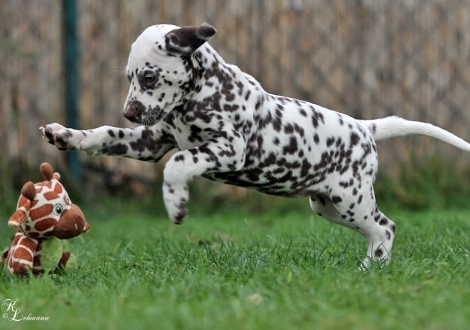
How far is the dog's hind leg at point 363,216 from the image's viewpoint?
4.86 metres

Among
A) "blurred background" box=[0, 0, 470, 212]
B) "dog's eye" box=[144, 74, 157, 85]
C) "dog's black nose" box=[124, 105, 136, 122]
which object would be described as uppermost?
"dog's eye" box=[144, 74, 157, 85]

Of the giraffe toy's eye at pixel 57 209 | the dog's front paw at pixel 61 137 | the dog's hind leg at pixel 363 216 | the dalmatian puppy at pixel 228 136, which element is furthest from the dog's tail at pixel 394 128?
the giraffe toy's eye at pixel 57 209

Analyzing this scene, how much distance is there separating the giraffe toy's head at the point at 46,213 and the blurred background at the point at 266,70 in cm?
447

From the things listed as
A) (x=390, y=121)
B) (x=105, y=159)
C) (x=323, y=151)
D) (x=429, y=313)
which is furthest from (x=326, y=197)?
(x=105, y=159)

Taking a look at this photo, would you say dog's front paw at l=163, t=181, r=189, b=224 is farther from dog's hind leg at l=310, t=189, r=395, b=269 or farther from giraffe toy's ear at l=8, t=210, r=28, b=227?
dog's hind leg at l=310, t=189, r=395, b=269

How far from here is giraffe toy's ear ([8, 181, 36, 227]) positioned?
13.9 feet

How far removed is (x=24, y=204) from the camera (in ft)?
14.2

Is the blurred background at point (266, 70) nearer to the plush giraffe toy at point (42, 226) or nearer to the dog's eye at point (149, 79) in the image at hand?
the plush giraffe toy at point (42, 226)

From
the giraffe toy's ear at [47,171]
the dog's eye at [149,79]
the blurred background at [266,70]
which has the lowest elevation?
the blurred background at [266,70]

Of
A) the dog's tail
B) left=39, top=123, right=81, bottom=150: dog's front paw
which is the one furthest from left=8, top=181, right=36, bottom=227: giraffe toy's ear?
the dog's tail

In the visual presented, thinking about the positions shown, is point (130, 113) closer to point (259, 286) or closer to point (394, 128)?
point (259, 286)

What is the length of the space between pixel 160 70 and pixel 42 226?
1.04 metres

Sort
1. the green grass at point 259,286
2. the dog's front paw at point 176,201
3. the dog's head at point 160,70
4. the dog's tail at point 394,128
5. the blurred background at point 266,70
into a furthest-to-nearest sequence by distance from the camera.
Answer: the blurred background at point 266,70, the dog's tail at point 394,128, the dog's head at point 160,70, the dog's front paw at point 176,201, the green grass at point 259,286

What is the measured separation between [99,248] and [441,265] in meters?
2.49
